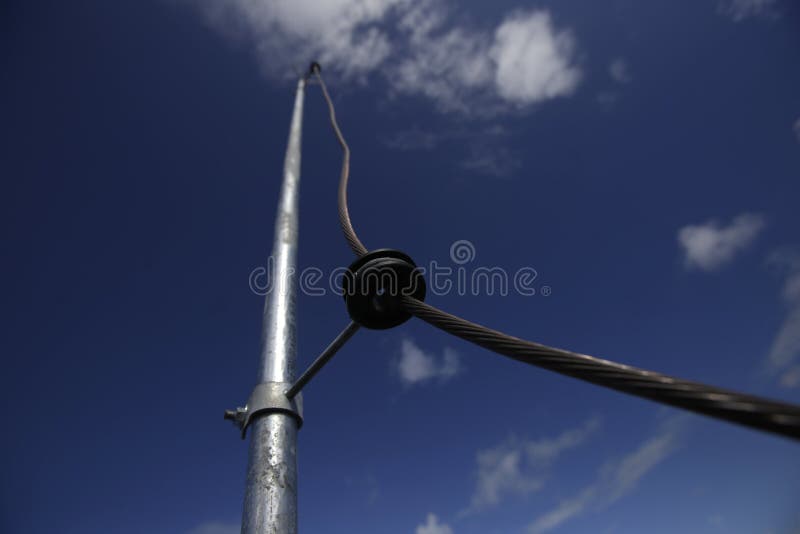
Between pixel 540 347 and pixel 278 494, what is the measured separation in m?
1.39

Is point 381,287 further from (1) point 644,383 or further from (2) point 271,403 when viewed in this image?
(1) point 644,383

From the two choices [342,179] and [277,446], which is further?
[342,179]

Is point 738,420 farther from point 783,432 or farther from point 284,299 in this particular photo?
point 284,299

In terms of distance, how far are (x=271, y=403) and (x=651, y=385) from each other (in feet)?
5.84

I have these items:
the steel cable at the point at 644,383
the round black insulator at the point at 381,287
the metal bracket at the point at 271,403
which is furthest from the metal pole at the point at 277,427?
the steel cable at the point at 644,383

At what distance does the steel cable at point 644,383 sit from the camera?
738mm

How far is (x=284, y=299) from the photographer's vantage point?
2.61m

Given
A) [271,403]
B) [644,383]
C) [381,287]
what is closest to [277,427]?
[271,403]

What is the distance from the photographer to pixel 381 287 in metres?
1.92

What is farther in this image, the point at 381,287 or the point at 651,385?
the point at 381,287

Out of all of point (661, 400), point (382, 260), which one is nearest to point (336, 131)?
point (382, 260)

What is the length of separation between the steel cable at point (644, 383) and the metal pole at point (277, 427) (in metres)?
1.08

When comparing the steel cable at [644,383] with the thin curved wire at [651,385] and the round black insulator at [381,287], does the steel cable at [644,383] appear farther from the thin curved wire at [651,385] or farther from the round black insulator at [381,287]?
the round black insulator at [381,287]

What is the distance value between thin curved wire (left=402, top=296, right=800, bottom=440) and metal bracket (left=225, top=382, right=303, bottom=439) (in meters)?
1.15
